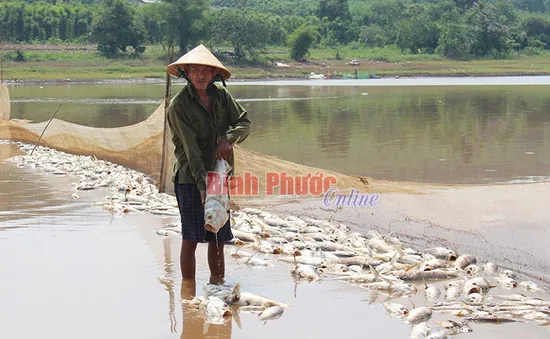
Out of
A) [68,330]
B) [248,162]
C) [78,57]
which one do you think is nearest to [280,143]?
[248,162]

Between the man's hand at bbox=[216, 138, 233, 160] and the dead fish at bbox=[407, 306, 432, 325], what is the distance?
1637 mm

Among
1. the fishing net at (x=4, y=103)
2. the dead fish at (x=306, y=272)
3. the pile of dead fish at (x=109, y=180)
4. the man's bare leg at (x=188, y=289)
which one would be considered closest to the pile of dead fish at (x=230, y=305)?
the man's bare leg at (x=188, y=289)

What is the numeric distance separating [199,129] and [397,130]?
15762 mm

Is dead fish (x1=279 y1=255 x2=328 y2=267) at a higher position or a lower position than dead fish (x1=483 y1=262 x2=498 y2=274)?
higher

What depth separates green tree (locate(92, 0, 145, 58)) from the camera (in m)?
71.8

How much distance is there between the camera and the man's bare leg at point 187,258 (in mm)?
5773

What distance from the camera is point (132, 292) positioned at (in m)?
5.88

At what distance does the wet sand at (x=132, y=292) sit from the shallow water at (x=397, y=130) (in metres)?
6.06

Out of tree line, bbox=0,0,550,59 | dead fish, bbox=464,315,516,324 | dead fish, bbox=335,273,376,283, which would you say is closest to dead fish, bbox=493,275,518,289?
dead fish, bbox=464,315,516,324

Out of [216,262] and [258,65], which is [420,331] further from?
[258,65]

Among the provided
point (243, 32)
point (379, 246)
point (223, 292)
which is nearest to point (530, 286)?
point (379, 246)

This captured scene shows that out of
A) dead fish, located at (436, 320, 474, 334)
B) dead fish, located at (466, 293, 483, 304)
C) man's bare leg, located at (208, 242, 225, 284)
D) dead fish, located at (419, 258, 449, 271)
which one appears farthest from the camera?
dead fish, located at (419, 258, 449, 271)

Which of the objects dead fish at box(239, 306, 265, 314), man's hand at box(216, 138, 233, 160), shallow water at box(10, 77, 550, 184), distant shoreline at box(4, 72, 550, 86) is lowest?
distant shoreline at box(4, 72, 550, 86)

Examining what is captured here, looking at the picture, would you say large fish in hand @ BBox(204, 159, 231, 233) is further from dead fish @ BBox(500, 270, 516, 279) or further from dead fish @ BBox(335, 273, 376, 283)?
dead fish @ BBox(500, 270, 516, 279)
